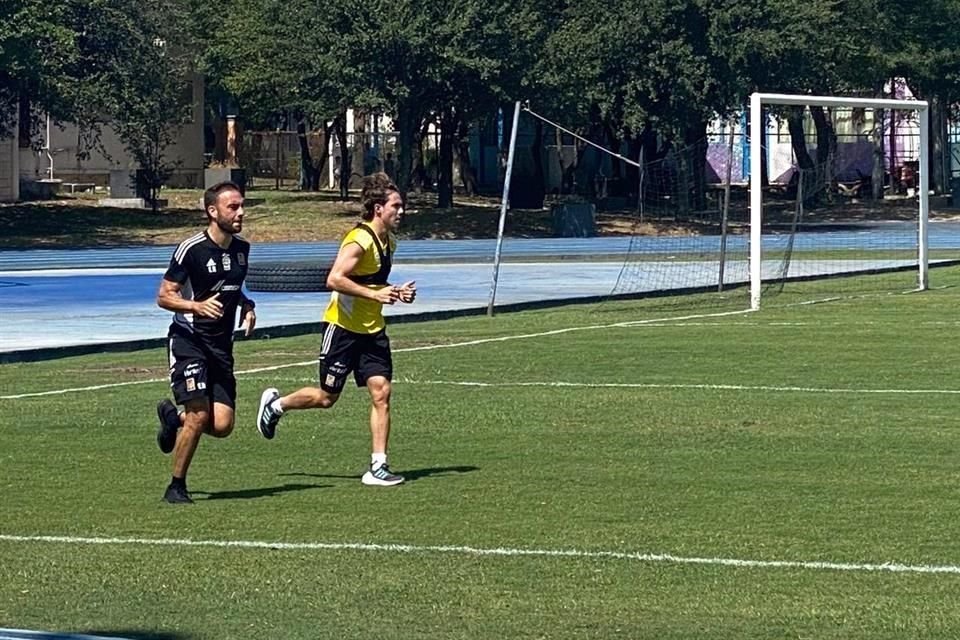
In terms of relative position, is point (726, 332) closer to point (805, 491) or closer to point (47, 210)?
point (805, 491)

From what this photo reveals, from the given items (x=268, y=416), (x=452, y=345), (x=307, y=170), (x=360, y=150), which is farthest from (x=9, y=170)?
(x=268, y=416)

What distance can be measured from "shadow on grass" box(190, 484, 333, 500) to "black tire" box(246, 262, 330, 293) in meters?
16.9

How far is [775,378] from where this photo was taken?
15.9 metres

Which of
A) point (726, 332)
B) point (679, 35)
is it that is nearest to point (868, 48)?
point (679, 35)

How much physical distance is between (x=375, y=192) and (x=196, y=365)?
4.75 ft

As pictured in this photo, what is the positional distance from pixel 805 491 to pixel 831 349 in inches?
326

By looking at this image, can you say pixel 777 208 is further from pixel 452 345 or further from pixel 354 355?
pixel 354 355

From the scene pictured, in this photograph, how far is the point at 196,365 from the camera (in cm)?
1004

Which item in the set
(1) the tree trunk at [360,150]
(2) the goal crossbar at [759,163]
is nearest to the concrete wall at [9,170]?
(1) the tree trunk at [360,150]

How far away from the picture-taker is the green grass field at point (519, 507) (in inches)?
288

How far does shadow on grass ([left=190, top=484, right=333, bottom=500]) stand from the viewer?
33.9 feet

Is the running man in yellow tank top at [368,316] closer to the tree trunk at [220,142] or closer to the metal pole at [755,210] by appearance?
the metal pole at [755,210]

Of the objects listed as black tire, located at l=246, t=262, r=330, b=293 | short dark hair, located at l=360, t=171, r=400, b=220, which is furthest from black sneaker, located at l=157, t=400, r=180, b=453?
black tire, located at l=246, t=262, r=330, b=293

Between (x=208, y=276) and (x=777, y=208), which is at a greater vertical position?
(x=777, y=208)
